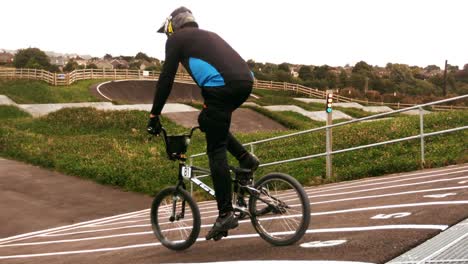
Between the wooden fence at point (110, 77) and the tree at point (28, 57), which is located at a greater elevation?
the tree at point (28, 57)

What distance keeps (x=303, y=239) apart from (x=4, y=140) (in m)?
21.7

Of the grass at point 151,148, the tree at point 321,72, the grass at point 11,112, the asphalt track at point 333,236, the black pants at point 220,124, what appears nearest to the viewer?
the asphalt track at point 333,236

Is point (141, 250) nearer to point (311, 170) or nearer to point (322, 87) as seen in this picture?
point (311, 170)

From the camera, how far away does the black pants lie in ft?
14.4

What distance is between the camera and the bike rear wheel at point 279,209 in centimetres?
440

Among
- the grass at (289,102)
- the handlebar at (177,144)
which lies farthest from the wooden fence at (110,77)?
the handlebar at (177,144)

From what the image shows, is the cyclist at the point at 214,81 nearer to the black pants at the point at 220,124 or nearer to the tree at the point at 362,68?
the black pants at the point at 220,124

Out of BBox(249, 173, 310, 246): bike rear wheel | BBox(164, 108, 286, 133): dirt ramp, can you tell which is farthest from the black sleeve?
BBox(164, 108, 286, 133): dirt ramp

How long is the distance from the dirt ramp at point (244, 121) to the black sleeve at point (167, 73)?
24.9 metres

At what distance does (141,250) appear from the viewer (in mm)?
5527

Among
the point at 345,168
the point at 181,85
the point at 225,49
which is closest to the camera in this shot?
the point at 225,49

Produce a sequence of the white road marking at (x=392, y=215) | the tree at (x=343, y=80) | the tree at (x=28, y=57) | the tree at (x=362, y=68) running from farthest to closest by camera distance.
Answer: the tree at (x=362, y=68)
the tree at (x=28, y=57)
the tree at (x=343, y=80)
the white road marking at (x=392, y=215)

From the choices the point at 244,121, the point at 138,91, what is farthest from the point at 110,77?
the point at 244,121

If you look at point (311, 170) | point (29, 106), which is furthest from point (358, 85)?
point (311, 170)
